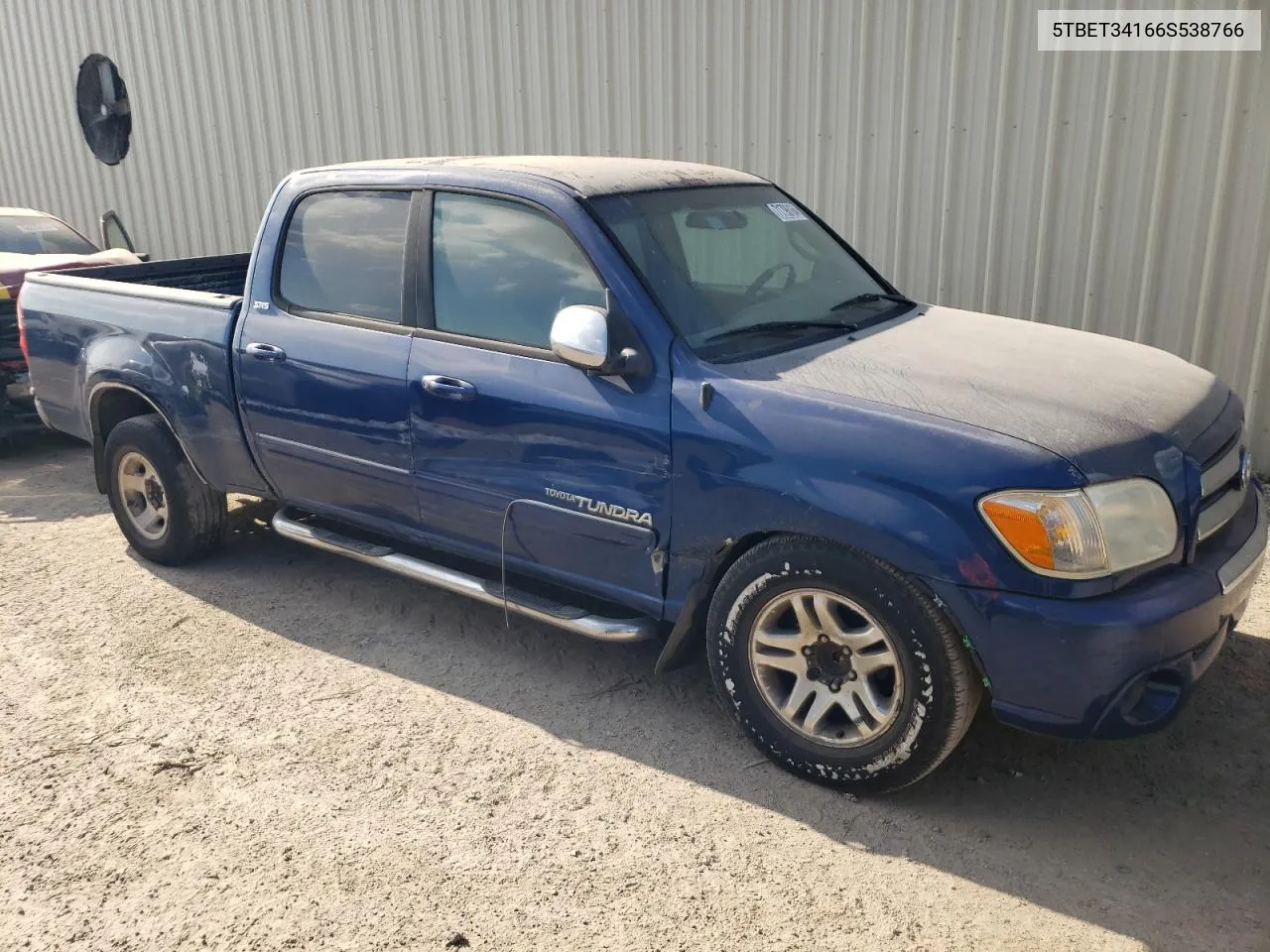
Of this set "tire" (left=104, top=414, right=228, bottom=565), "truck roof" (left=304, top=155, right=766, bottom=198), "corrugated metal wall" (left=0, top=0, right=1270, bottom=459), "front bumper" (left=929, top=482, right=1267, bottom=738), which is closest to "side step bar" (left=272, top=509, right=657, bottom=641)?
"tire" (left=104, top=414, right=228, bottom=565)

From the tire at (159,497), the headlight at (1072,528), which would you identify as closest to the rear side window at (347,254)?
the tire at (159,497)

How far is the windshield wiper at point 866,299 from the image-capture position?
409 cm

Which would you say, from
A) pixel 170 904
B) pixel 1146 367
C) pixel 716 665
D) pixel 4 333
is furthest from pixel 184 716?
pixel 4 333

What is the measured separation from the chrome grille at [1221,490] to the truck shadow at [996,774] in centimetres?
78

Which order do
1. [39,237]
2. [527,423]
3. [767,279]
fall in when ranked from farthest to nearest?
[39,237] → [767,279] → [527,423]

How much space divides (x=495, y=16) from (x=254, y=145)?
3.35 m

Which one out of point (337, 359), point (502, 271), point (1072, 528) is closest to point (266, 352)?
point (337, 359)

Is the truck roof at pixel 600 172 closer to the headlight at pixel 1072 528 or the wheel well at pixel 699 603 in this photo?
the wheel well at pixel 699 603

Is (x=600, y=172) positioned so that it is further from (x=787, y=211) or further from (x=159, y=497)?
(x=159, y=497)

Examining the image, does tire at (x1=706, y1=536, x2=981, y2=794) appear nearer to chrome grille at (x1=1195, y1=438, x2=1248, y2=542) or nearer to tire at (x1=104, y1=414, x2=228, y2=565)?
chrome grille at (x1=1195, y1=438, x2=1248, y2=542)

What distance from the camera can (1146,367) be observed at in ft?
12.1

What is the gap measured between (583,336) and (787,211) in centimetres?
146

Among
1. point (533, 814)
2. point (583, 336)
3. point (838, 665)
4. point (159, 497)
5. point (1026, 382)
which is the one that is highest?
point (583, 336)

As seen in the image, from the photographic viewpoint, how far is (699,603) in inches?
139
